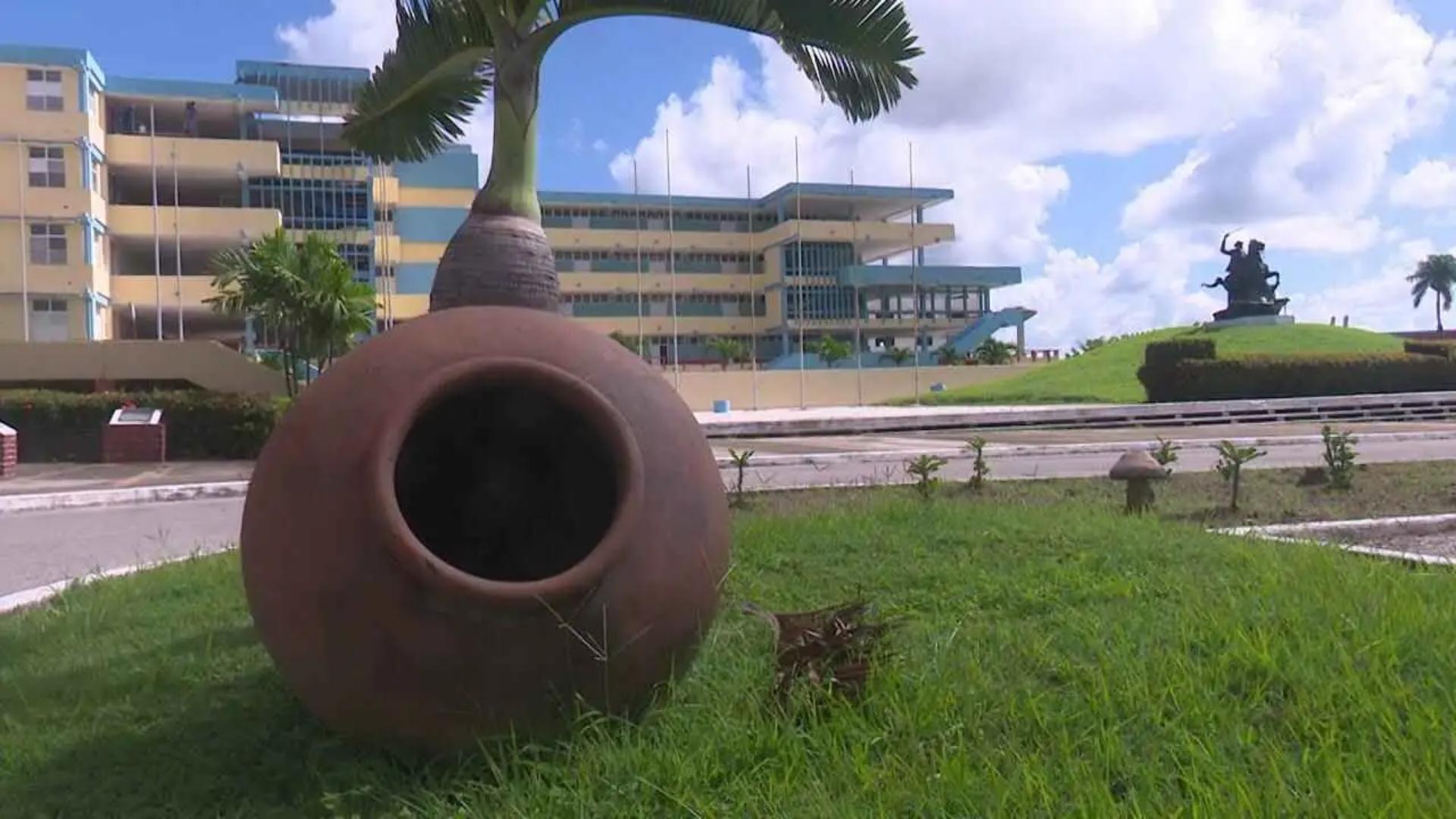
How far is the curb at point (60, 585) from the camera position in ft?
22.4

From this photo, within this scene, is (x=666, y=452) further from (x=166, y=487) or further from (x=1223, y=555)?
(x=166, y=487)

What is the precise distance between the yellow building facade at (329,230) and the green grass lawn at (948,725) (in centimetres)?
2318

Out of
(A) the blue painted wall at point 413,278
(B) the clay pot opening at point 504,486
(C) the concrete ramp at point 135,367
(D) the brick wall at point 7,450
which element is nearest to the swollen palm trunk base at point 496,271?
(B) the clay pot opening at point 504,486

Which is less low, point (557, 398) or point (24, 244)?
point (24, 244)

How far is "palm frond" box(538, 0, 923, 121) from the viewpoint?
5590mm

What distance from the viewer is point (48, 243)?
117 feet

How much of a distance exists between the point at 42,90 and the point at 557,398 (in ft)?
131

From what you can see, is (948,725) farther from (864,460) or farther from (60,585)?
(864,460)

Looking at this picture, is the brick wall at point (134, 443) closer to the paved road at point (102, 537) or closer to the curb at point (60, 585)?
the paved road at point (102, 537)

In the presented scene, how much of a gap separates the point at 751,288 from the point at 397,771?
5935 cm

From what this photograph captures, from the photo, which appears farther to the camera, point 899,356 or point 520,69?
point 899,356

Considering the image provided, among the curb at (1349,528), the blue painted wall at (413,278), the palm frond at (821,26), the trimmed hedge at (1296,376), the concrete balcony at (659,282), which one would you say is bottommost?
the curb at (1349,528)

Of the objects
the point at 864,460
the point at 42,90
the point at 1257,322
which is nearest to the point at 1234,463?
the point at 864,460

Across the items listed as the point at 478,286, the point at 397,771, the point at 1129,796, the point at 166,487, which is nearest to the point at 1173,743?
the point at 1129,796
